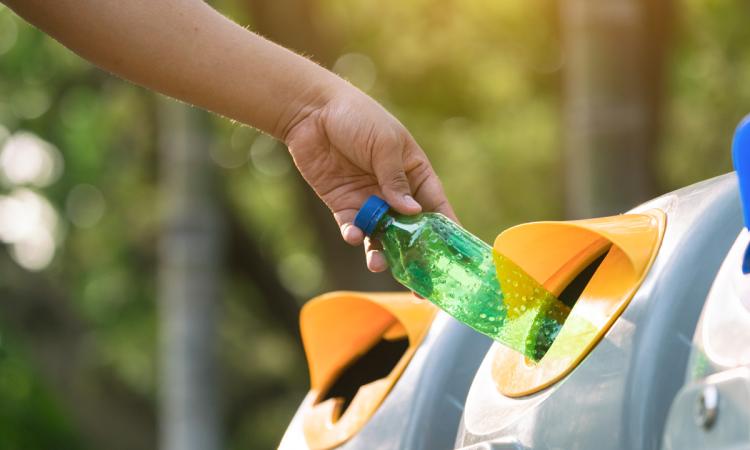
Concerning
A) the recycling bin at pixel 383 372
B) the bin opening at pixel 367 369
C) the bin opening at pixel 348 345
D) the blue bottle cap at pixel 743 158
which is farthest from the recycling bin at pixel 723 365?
the bin opening at pixel 367 369

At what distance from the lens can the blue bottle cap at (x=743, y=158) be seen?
1520 millimetres

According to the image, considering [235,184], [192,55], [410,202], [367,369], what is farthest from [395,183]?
[235,184]

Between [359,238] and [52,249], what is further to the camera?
[52,249]

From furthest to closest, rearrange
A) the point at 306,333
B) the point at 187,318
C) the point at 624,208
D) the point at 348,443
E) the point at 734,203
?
the point at 187,318 < the point at 624,208 < the point at 306,333 < the point at 348,443 < the point at 734,203

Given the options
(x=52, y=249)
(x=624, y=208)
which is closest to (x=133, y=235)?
(x=52, y=249)

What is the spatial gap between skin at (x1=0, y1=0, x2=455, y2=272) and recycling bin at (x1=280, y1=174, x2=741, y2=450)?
24 centimetres

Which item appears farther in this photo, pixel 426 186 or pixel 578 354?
pixel 426 186

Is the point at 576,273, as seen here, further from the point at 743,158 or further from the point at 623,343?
the point at 743,158

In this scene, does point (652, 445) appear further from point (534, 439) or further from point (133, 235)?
point (133, 235)

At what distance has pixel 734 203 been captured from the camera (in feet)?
5.86

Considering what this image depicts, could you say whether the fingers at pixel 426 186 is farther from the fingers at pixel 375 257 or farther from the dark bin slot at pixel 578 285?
the dark bin slot at pixel 578 285

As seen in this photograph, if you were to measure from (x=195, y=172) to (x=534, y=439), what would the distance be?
595cm

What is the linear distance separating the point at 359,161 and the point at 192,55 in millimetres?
334

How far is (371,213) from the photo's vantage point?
2.14 meters
